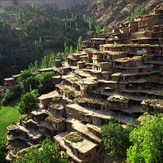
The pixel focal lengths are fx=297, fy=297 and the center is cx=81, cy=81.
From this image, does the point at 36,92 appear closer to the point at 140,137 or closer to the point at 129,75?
the point at 129,75

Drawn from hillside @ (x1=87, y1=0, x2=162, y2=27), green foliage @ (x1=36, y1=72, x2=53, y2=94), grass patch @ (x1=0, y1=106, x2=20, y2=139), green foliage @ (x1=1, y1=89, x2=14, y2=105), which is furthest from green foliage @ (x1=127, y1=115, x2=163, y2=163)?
hillside @ (x1=87, y1=0, x2=162, y2=27)

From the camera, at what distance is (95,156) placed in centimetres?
4647

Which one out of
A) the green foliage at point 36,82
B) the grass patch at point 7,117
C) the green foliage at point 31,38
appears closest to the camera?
the grass patch at point 7,117

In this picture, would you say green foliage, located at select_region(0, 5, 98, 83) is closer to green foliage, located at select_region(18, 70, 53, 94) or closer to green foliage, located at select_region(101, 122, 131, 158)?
green foliage, located at select_region(18, 70, 53, 94)

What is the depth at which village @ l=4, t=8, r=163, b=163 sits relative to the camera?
1896 inches

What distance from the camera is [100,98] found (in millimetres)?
55125

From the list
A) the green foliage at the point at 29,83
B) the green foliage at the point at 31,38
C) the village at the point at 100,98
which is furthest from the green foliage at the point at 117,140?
the green foliage at the point at 31,38

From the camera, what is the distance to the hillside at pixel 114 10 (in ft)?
509

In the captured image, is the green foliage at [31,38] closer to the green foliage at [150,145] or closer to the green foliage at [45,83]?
the green foliage at [45,83]

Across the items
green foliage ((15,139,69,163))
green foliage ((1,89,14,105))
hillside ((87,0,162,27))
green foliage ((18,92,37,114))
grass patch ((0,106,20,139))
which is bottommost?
grass patch ((0,106,20,139))

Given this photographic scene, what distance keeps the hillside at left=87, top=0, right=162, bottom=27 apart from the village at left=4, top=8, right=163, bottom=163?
256 ft

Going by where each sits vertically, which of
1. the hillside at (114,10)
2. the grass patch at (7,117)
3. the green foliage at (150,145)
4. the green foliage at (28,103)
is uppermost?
the hillside at (114,10)

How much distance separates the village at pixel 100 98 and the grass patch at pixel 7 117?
6454mm

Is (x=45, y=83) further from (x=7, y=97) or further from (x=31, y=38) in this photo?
(x=31, y=38)
